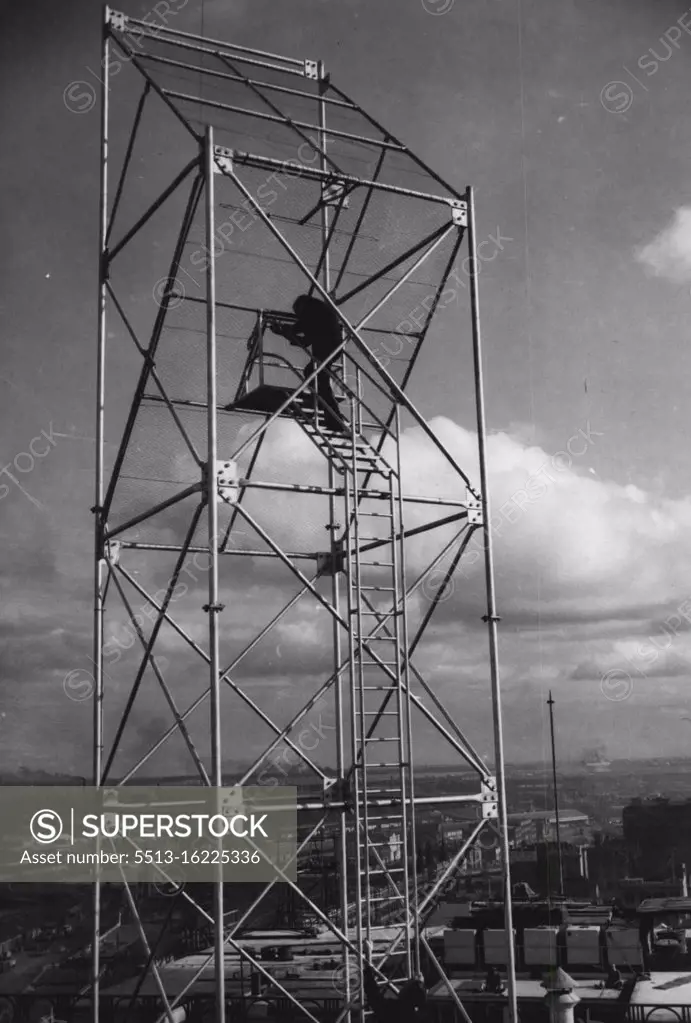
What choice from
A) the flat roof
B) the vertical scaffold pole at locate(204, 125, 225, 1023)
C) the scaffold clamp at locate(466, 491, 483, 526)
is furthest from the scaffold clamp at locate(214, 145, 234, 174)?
the flat roof

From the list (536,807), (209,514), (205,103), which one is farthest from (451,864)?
(536,807)

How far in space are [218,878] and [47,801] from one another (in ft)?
23.6

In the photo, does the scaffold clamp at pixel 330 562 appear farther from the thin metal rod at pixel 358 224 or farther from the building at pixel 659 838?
the building at pixel 659 838

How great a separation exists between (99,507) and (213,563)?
4.02 metres

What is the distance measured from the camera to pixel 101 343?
527 inches

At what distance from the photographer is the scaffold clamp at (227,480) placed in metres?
10.1

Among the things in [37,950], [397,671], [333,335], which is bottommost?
[37,950]

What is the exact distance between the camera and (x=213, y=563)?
31.4 ft

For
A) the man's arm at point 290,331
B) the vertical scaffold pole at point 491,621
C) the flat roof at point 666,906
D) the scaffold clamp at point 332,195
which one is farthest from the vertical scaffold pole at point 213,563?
the flat roof at point 666,906

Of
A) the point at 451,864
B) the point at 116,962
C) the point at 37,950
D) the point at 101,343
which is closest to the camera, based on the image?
the point at 451,864

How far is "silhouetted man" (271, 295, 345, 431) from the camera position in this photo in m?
12.5

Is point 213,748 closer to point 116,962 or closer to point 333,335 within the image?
point 333,335

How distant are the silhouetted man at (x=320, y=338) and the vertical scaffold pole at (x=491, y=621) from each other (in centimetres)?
163

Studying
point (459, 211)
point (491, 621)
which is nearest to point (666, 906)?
point (491, 621)
